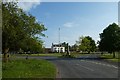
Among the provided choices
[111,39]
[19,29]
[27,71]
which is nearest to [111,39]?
[111,39]

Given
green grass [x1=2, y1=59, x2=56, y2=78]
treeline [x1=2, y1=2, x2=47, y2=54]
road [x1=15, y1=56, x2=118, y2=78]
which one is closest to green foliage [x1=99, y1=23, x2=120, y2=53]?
treeline [x1=2, y1=2, x2=47, y2=54]

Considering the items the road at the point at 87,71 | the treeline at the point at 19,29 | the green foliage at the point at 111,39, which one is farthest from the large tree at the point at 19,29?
the green foliage at the point at 111,39

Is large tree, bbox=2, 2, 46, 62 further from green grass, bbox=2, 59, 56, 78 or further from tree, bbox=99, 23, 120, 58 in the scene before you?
tree, bbox=99, 23, 120, 58

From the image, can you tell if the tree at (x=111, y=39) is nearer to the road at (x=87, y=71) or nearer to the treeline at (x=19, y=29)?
the treeline at (x=19, y=29)

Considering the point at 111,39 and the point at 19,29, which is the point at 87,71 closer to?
the point at 19,29

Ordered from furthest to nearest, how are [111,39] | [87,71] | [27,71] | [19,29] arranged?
[111,39], [19,29], [87,71], [27,71]

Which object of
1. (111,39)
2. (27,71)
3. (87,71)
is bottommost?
(87,71)

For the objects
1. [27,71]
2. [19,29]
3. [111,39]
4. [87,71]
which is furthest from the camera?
[111,39]

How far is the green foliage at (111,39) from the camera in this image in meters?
72.6

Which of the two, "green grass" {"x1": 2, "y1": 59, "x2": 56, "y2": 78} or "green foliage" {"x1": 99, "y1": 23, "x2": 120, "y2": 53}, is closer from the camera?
"green grass" {"x1": 2, "y1": 59, "x2": 56, "y2": 78}

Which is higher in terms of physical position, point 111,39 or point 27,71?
point 111,39

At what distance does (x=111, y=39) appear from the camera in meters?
73.6

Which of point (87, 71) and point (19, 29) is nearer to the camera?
point (87, 71)

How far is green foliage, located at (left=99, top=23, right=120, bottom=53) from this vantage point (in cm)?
→ 7262
